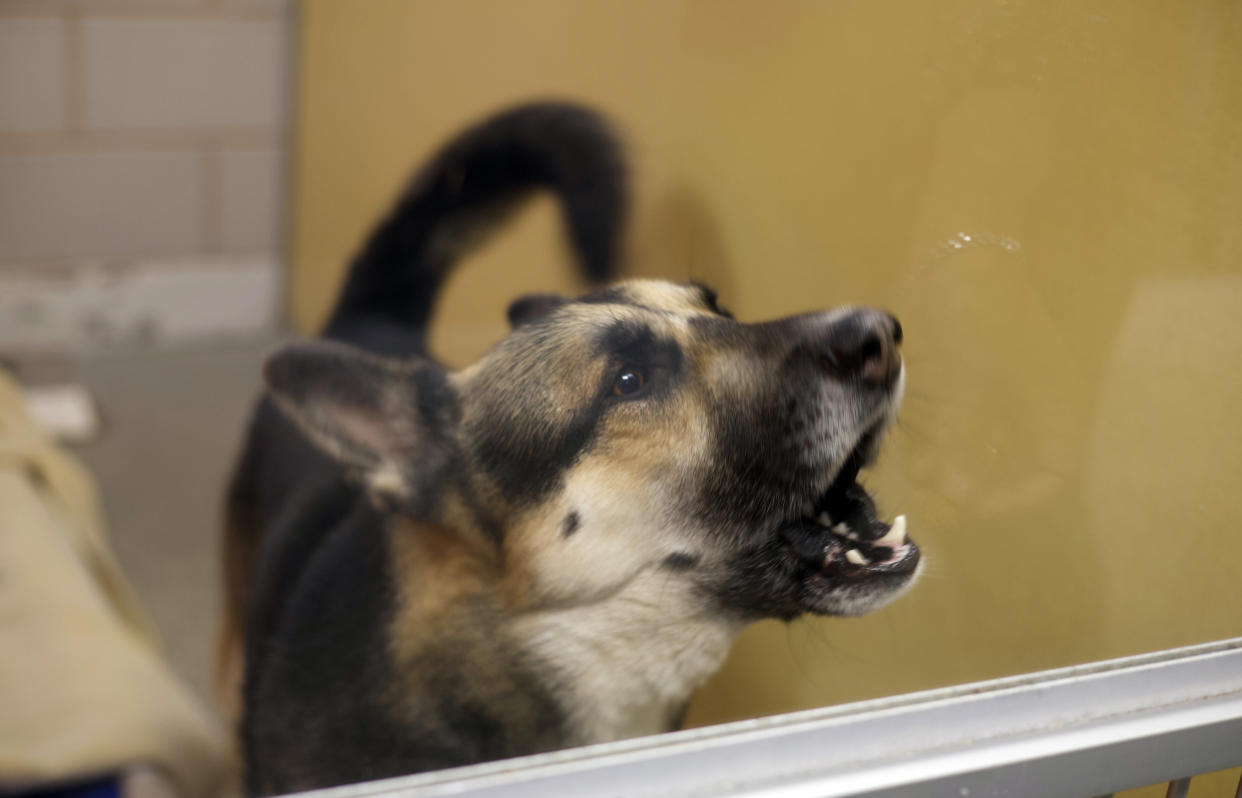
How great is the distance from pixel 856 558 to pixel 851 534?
21 mm

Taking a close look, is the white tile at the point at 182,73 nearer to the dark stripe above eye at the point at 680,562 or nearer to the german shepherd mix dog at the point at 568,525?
the german shepherd mix dog at the point at 568,525

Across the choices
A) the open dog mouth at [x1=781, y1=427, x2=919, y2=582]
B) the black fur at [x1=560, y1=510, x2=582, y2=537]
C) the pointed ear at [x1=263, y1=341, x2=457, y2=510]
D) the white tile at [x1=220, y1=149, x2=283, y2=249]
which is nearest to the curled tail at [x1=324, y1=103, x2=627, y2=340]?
the pointed ear at [x1=263, y1=341, x2=457, y2=510]

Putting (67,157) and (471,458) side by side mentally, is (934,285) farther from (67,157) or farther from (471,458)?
(67,157)

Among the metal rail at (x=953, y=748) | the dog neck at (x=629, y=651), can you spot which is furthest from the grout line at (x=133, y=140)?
the metal rail at (x=953, y=748)

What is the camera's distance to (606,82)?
157 centimetres

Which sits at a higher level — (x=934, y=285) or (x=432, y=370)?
(x=934, y=285)

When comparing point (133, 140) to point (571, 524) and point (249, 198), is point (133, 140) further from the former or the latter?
point (571, 524)

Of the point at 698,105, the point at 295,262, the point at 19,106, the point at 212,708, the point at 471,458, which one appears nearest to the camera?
the point at 471,458

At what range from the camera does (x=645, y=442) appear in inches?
37.7

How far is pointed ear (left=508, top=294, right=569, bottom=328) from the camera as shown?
3.61ft

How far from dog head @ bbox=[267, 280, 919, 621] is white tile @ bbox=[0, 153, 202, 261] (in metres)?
1.71

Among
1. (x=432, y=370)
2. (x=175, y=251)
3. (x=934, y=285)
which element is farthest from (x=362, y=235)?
(x=934, y=285)

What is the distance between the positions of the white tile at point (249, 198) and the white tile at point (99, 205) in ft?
0.22

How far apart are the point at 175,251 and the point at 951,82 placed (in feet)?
7.18
